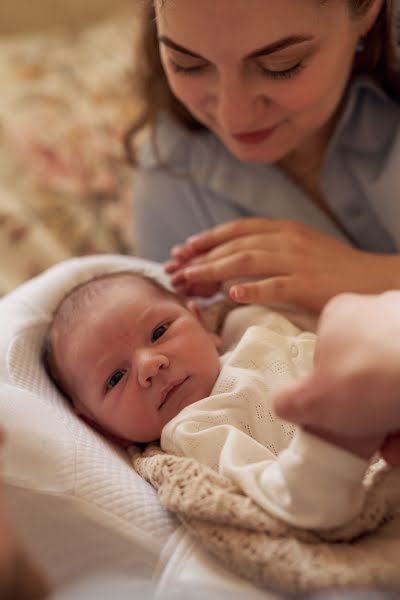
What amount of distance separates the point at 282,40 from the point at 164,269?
43 centimetres

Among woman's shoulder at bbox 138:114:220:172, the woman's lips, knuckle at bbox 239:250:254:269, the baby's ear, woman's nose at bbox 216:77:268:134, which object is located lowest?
the baby's ear

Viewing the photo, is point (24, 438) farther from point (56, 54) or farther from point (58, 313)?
point (56, 54)

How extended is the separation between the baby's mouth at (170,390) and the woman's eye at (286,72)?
0.44 meters

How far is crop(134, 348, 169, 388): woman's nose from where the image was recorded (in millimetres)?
904

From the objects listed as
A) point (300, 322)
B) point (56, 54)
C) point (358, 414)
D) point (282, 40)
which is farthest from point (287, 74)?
point (56, 54)

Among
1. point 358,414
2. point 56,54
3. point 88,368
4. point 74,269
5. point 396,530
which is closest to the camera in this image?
point 358,414

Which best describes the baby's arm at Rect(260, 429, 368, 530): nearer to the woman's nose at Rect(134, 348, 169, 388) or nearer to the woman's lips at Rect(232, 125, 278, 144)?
the woman's nose at Rect(134, 348, 169, 388)

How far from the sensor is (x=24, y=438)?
2.53 feet

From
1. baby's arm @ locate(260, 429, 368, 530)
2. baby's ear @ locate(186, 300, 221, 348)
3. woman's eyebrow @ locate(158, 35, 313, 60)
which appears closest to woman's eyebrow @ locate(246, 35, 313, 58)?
woman's eyebrow @ locate(158, 35, 313, 60)

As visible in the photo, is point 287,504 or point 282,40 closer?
point 287,504

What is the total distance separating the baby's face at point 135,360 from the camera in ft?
3.03

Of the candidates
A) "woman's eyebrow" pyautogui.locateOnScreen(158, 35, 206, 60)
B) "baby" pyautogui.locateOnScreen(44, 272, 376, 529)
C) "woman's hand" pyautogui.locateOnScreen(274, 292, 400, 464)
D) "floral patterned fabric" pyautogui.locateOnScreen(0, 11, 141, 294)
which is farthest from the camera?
"floral patterned fabric" pyautogui.locateOnScreen(0, 11, 141, 294)

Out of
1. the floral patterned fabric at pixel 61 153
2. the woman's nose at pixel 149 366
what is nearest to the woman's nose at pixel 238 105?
the woman's nose at pixel 149 366

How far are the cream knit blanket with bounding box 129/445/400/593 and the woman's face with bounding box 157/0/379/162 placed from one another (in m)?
0.53
